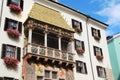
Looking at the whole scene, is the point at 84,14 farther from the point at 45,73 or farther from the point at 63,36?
the point at 45,73

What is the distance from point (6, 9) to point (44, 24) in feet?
14.9

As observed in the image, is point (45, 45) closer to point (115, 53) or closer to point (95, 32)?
point (95, 32)

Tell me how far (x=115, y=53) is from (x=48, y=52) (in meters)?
16.7

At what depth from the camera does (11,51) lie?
22.0 m

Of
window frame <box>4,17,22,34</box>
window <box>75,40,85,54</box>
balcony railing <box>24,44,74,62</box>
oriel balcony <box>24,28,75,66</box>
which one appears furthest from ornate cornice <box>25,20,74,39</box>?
window <box>75,40,85,54</box>

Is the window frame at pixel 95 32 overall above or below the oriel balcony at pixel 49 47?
above

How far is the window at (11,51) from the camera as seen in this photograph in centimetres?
2133

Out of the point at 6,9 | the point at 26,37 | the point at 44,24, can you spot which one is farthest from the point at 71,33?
the point at 6,9

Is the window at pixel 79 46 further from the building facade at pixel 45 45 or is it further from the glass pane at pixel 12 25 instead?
the glass pane at pixel 12 25

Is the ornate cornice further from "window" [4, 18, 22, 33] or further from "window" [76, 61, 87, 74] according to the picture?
"window" [76, 61, 87, 74]

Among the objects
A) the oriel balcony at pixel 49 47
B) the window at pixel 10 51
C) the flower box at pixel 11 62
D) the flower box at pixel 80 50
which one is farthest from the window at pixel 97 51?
the flower box at pixel 11 62

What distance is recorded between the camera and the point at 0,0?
922 inches

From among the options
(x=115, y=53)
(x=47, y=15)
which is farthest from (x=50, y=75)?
(x=115, y=53)

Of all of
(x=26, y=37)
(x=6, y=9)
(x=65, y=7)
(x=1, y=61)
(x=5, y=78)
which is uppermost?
(x=65, y=7)
